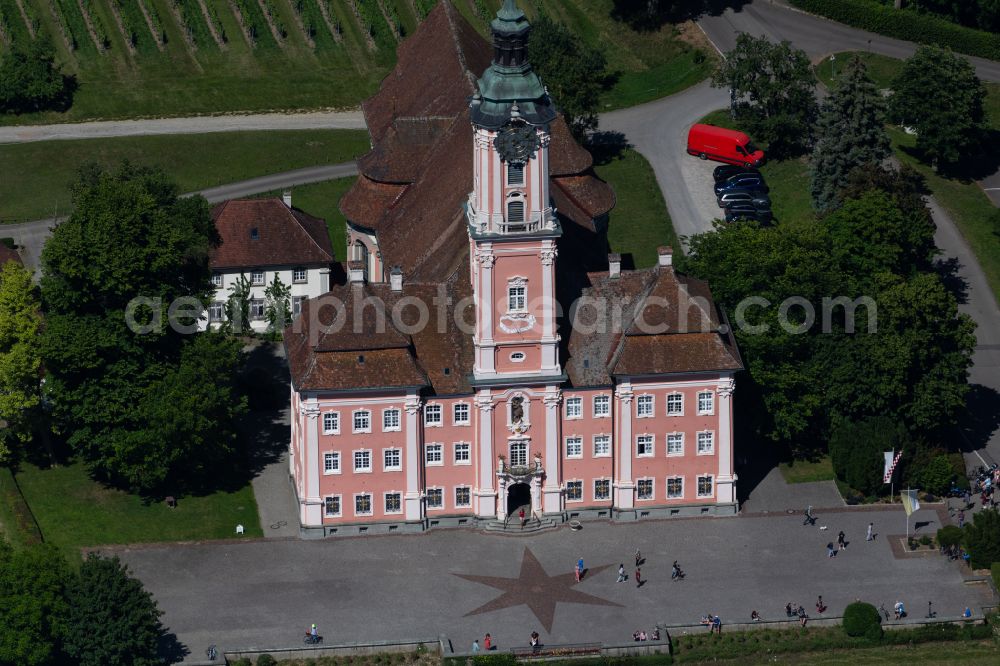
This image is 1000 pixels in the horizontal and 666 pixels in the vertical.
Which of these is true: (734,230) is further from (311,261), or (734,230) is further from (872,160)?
(311,261)

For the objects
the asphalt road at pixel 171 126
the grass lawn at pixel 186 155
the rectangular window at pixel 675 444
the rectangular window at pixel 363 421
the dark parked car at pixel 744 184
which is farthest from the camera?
the asphalt road at pixel 171 126

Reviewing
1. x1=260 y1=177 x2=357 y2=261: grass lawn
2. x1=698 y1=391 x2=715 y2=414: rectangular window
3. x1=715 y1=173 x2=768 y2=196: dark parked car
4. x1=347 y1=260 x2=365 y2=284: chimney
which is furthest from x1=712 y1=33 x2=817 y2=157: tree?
x1=347 y1=260 x2=365 y2=284: chimney

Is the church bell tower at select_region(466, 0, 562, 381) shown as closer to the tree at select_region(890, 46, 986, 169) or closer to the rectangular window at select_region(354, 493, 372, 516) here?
the rectangular window at select_region(354, 493, 372, 516)

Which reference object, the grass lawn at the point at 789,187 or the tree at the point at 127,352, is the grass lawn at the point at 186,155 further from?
the tree at the point at 127,352

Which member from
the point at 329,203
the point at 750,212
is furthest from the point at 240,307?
the point at 750,212

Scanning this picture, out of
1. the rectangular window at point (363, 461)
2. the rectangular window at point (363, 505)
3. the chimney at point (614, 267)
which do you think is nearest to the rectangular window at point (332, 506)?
the rectangular window at point (363, 505)

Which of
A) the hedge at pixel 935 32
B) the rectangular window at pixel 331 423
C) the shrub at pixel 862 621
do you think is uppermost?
the hedge at pixel 935 32

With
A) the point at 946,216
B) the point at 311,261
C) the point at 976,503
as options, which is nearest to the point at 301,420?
the point at 311,261
